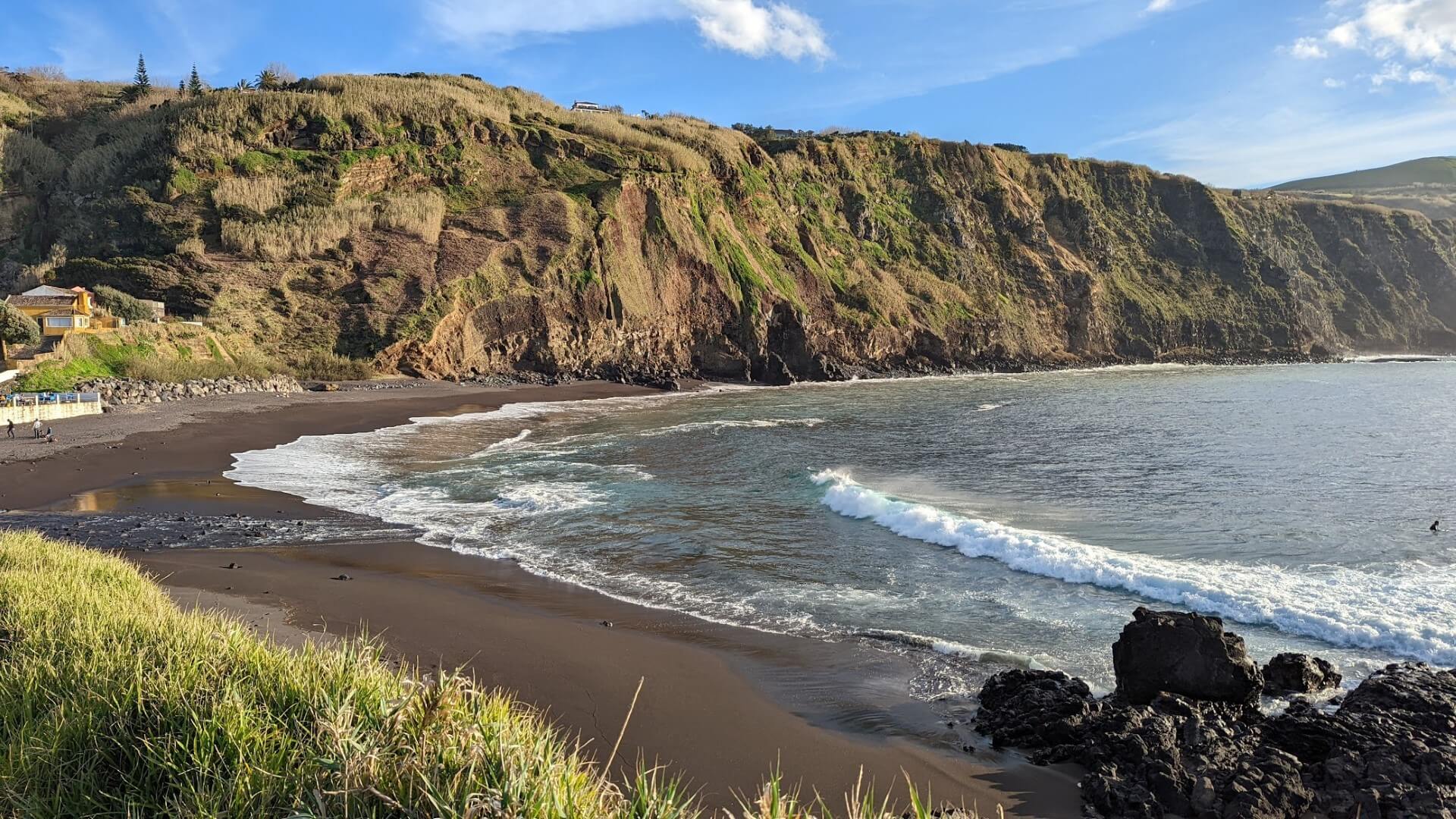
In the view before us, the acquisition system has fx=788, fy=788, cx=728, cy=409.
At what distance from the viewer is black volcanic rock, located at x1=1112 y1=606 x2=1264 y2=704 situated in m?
7.64

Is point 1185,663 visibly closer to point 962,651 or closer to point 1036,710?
point 1036,710

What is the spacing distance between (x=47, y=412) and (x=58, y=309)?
9810 millimetres

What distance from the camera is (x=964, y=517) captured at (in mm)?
16500

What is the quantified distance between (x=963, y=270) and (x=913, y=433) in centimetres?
5294

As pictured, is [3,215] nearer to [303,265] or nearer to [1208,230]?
[303,265]

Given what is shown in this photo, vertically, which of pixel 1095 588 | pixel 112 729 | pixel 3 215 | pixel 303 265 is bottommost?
pixel 1095 588

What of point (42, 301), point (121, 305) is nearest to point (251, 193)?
point (121, 305)

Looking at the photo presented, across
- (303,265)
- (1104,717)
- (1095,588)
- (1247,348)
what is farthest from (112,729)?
(1247,348)

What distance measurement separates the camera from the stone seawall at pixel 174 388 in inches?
1204

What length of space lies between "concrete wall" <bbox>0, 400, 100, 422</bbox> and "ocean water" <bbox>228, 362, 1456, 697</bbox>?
8152mm

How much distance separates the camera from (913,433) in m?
30.8

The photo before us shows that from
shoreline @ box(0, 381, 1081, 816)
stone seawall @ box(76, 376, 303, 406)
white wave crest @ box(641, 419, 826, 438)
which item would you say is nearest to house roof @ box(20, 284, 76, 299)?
stone seawall @ box(76, 376, 303, 406)

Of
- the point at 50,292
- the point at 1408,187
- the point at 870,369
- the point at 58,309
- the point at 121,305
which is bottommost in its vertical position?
the point at 870,369

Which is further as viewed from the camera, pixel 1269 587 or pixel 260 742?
pixel 1269 587
